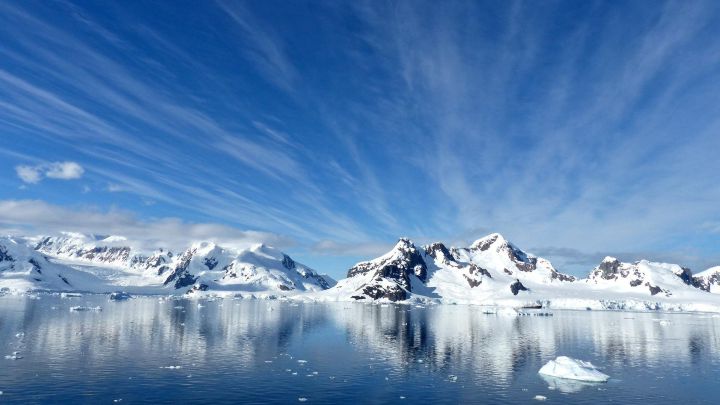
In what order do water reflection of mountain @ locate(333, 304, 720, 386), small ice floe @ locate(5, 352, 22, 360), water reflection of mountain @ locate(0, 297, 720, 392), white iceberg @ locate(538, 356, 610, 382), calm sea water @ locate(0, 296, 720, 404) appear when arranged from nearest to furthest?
calm sea water @ locate(0, 296, 720, 404) → white iceberg @ locate(538, 356, 610, 382) → small ice floe @ locate(5, 352, 22, 360) → water reflection of mountain @ locate(0, 297, 720, 392) → water reflection of mountain @ locate(333, 304, 720, 386)

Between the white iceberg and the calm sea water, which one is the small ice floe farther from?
the white iceberg

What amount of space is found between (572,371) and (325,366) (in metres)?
39.9

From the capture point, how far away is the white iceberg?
74.1m

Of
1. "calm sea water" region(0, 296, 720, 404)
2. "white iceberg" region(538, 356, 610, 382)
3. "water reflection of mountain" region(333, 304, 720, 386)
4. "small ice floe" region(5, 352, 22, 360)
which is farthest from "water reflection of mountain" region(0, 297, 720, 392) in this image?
"white iceberg" region(538, 356, 610, 382)

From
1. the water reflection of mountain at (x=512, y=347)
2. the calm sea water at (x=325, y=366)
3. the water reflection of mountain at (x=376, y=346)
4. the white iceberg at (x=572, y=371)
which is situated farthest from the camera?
the water reflection of mountain at (x=512, y=347)

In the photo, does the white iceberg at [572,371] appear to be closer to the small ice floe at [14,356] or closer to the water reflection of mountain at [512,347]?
the water reflection of mountain at [512,347]

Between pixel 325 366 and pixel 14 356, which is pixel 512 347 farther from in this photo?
pixel 14 356

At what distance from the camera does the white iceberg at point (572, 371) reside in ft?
243

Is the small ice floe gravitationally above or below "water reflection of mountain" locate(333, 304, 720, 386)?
above

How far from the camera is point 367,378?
74625mm

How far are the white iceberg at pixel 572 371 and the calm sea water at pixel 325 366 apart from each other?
7.89ft

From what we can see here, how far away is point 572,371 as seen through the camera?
75562 millimetres

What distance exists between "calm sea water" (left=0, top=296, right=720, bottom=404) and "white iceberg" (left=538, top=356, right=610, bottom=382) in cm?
241

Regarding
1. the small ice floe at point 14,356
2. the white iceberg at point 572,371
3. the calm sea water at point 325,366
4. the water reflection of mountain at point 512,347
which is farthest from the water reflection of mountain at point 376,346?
the white iceberg at point 572,371
